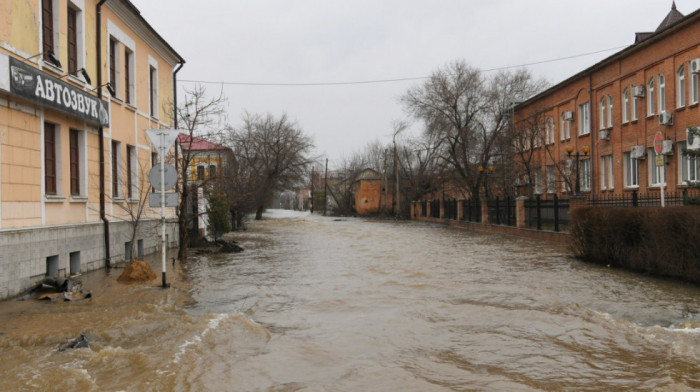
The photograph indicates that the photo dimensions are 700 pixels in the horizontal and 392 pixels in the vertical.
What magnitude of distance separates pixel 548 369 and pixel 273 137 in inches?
1976

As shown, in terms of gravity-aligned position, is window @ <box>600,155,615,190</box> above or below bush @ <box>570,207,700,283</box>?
above

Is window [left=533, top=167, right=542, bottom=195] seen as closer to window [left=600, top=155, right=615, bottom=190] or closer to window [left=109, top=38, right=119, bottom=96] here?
window [left=600, top=155, right=615, bottom=190]

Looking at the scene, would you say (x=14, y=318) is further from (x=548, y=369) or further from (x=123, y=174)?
(x=123, y=174)

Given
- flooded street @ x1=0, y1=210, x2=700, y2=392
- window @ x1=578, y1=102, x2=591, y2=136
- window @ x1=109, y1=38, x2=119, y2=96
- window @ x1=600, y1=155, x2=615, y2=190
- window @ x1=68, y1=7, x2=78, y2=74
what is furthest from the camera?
window @ x1=578, y1=102, x2=591, y2=136

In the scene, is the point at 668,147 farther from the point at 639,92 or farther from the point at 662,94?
the point at 639,92

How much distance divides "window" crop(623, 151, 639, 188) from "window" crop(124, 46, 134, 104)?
79.1ft

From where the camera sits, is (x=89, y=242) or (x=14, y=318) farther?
(x=89, y=242)

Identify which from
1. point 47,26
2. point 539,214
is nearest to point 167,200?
point 47,26

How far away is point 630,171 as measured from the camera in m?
29.7

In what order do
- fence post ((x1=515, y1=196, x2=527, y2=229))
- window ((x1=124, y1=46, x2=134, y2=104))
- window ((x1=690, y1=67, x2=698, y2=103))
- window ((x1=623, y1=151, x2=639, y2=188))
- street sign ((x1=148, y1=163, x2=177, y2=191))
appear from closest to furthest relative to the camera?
street sign ((x1=148, y1=163, x2=177, y2=191)) → window ((x1=124, y1=46, x2=134, y2=104)) → window ((x1=690, y1=67, x2=698, y2=103)) → fence post ((x1=515, y1=196, x2=527, y2=229)) → window ((x1=623, y1=151, x2=639, y2=188))

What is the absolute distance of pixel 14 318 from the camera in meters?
8.36

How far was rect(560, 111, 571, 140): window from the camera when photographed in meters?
37.9

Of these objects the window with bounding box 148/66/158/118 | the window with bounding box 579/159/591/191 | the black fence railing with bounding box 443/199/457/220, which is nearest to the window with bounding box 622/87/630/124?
the window with bounding box 579/159/591/191

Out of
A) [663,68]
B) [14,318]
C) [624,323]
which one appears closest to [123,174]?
[14,318]
